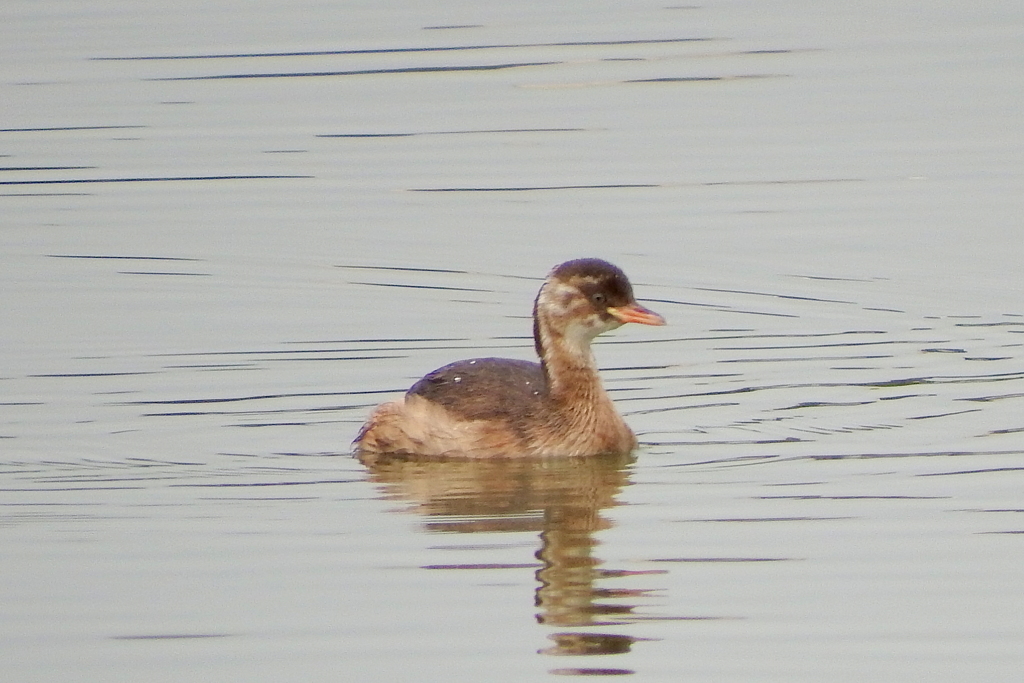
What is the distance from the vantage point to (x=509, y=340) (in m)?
15.8

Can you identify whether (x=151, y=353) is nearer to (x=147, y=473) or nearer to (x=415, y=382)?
(x=415, y=382)

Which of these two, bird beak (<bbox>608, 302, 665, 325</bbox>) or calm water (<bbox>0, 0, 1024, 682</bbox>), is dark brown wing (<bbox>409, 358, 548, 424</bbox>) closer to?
calm water (<bbox>0, 0, 1024, 682</bbox>)

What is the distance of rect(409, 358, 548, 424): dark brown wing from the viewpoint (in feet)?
42.8

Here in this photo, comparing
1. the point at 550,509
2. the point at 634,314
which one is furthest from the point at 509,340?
the point at 550,509

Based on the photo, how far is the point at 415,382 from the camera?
1423 cm

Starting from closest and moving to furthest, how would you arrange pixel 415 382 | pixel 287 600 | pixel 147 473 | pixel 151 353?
pixel 287 600, pixel 147 473, pixel 415 382, pixel 151 353

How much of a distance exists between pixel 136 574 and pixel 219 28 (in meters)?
19.7

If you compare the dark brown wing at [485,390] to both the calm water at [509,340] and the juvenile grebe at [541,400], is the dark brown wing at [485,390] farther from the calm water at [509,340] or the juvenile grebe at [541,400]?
the calm water at [509,340]

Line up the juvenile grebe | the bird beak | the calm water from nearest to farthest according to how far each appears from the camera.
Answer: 1. the calm water
2. the juvenile grebe
3. the bird beak

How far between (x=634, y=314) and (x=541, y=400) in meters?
0.70

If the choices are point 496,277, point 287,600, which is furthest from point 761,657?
point 496,277

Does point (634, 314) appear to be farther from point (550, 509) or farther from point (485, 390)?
point (550, 509)

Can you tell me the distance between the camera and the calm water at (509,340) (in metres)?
9.62

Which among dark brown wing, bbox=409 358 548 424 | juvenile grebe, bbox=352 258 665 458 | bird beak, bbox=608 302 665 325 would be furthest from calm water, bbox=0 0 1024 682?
bird beak, bbox=608 302 665 325
